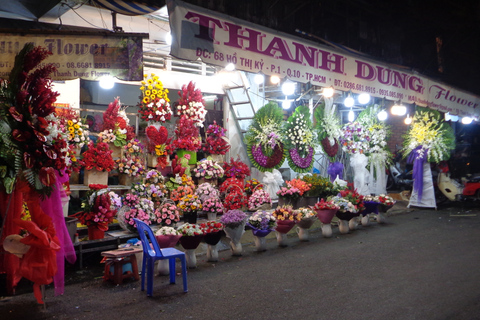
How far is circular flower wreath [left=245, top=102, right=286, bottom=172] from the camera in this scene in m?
11.1

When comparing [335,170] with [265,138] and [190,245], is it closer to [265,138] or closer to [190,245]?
[265,138]

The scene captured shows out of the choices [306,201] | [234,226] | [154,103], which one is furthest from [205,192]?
[306,201]

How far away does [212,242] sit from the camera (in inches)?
287

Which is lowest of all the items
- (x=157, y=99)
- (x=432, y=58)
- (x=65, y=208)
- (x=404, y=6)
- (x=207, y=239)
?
(x=207, y=239)

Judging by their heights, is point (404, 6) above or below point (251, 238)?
above

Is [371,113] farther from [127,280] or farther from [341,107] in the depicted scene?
[127,280]

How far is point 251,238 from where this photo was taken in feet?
30.6

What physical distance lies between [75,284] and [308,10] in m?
8.42

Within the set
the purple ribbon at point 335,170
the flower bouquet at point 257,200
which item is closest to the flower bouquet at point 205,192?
the flower bouquet at point 257,200

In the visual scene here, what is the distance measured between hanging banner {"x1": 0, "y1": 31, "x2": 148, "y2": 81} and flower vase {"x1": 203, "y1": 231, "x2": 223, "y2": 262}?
2.83 m

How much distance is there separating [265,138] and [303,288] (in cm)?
581

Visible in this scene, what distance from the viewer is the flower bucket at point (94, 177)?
870 cm

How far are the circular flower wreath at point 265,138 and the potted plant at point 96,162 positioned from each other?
3874mm

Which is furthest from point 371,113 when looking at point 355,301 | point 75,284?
point 75,284
